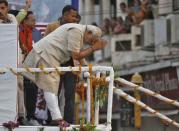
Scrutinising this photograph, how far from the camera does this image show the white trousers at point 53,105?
35.3ft

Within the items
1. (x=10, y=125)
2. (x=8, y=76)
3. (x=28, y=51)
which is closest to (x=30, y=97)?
(x=28, y=51)

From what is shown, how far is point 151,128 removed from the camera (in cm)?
1948

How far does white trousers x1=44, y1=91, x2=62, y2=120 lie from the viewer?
35.3 feet

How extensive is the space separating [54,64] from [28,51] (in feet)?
3.39

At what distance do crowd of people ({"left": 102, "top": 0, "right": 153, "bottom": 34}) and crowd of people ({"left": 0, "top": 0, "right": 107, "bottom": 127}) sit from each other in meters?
15.8

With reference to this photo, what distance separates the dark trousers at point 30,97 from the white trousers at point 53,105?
62 cm

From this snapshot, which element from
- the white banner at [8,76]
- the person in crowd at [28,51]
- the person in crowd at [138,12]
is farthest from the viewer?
A: the person in crowd at [138,12]

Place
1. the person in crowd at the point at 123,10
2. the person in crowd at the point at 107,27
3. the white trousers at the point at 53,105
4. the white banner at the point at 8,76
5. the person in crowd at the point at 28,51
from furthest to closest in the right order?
1. the person in crowd at the point at 107,27
2. the person in crowd at the point at 123,10
3. the person in crowd at the point at 28,51
4. the white trousers at the point at 53,105
5. the white banner at the point at 8,76

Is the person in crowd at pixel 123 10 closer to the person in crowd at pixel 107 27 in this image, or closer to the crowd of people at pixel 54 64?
the person in crowd at pixel 107 27

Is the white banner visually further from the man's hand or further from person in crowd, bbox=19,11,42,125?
the man's hand

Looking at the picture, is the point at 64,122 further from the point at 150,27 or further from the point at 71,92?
the point at 150,27

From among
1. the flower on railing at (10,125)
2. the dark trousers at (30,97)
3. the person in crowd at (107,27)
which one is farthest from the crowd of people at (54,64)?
the person in crowd at (107,27)

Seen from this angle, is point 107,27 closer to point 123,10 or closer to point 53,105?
point 123,10

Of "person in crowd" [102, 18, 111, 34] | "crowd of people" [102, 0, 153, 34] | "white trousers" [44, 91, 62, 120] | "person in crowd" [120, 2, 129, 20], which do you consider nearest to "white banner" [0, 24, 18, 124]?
"white trousers" [44, 91, 62, 120]
